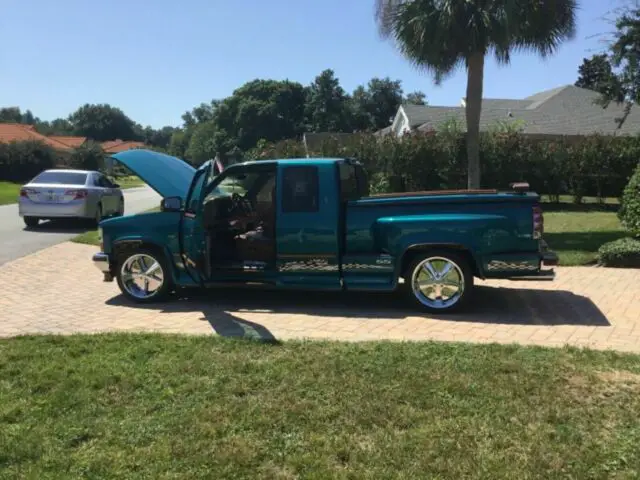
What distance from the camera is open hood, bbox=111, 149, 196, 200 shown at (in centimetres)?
747

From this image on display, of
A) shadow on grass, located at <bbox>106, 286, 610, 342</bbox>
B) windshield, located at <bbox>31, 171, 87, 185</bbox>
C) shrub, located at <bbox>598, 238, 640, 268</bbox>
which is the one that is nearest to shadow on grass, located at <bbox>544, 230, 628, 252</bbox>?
shrub, located at <bbox>598, 238, 640, 268</bbox>

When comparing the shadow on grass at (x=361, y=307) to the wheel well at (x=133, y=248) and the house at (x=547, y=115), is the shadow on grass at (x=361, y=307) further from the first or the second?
the house at (x=547, y=115)

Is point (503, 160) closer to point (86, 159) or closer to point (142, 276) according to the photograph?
point (142, 276)

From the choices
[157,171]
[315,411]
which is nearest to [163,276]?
[157,171]

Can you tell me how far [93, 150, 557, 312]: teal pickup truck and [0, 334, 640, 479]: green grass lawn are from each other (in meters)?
1.60

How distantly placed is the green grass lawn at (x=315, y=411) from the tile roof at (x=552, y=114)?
86.9 ft

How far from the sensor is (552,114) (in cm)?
3528

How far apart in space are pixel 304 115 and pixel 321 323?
76.4m

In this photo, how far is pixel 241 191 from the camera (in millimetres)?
8055

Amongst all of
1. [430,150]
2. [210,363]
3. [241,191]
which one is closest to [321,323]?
[210,363]

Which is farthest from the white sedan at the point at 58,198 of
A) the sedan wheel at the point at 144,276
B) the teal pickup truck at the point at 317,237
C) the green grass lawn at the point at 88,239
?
the sedan wheel at the point at 144,276

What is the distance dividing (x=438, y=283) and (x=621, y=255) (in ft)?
15.0

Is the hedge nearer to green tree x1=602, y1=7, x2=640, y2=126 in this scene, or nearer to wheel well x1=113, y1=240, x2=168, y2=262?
green tree x1=602, y1=7, x2=640, y2=126

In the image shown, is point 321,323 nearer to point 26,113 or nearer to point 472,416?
point 472,416
